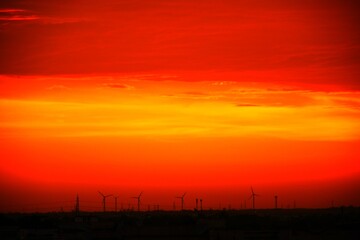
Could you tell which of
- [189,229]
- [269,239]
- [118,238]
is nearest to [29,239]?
[118,238]

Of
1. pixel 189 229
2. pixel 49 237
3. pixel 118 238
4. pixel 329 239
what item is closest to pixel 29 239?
pixel 49 237

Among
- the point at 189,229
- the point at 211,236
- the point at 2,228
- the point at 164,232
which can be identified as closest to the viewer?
the point at 211,236

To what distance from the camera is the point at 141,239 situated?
12275 cm

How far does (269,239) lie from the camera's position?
12744 cm

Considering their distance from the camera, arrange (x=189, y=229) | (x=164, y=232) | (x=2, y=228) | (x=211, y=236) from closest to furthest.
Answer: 1. (x=211, y=236)
2. (x=164, y=232)
3. (x=189, y=229)
4. (x=2, y=228)

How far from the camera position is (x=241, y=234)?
413 ft

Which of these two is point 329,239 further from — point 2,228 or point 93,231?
point 2,228

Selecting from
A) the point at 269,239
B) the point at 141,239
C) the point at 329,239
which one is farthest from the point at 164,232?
the point at 329,239

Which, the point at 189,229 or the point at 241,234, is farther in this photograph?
the point at 189,229

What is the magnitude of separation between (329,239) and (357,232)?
12.6 meters

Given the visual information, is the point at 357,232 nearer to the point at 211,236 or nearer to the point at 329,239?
the point at 329,239

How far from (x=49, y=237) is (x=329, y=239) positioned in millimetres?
43570

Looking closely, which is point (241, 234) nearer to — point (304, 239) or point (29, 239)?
point (304, 239)

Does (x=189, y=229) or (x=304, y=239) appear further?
(x=189, y=229)
